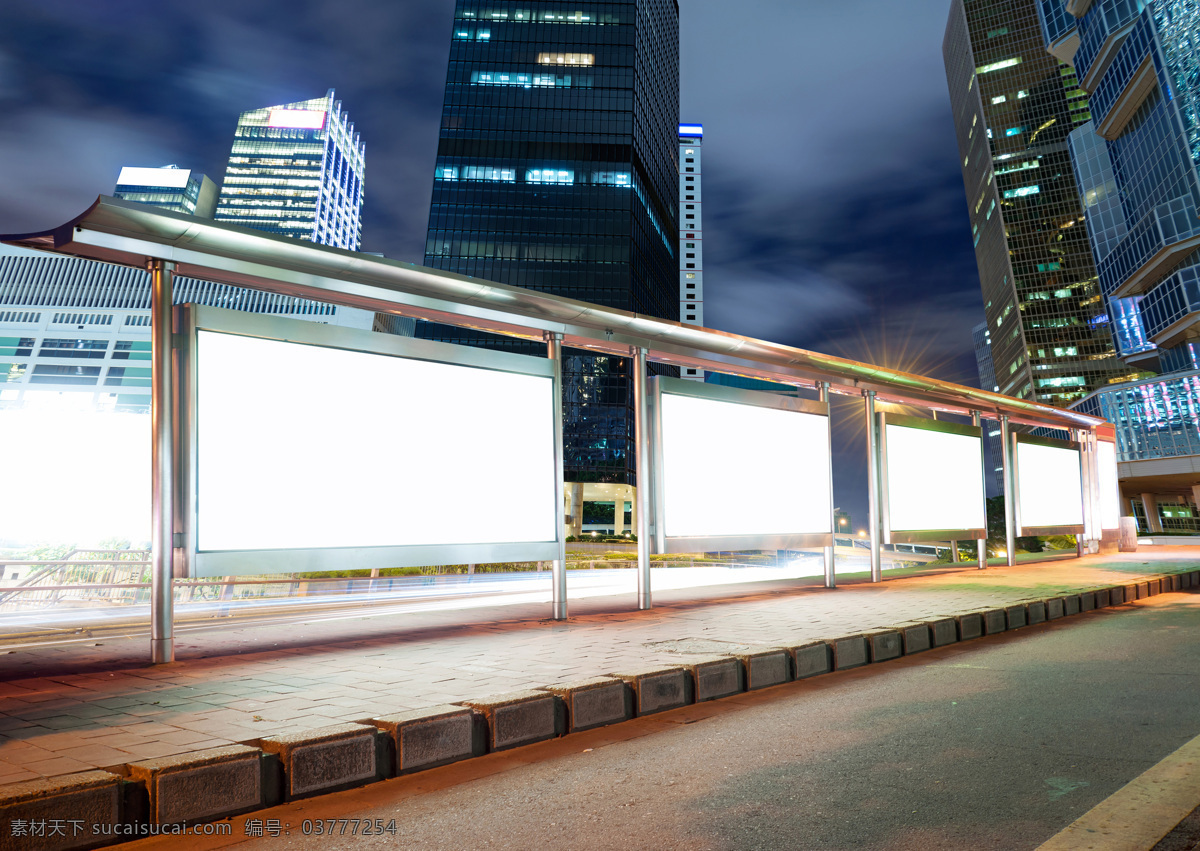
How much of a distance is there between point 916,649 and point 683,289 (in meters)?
158

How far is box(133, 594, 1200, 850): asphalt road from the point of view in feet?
10.1

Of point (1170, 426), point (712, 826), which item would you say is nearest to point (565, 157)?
point (1170, 426)

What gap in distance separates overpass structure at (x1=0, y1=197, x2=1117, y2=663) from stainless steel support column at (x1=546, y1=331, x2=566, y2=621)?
0.03 m

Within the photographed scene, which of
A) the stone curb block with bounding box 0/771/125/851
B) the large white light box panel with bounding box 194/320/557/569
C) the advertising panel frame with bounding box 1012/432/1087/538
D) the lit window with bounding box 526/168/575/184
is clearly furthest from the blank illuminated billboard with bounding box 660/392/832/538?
the lit window with bounding box 526/168/575/184

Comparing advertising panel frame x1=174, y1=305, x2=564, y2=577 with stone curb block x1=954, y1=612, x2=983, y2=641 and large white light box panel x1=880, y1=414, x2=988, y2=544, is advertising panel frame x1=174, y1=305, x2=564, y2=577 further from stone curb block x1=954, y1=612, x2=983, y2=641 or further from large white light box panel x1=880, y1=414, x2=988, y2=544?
large white light box panel x1=880, y1=414, x2=988, y2=544

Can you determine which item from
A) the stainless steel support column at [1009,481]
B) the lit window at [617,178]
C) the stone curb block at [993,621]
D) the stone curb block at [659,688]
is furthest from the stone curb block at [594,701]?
the lit window at [617,178]

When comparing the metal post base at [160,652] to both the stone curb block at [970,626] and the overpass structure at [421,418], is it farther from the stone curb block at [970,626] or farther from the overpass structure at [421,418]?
the stone curb block at [970,626]

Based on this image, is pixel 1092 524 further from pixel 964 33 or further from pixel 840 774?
pixel 964 33

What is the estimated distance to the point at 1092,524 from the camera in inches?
856

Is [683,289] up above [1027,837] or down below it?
above

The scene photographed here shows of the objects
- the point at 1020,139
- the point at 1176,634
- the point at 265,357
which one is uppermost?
Result: the point at 1020,139

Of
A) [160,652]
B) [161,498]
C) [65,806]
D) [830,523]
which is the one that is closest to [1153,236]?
[830,523]

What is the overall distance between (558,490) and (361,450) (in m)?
2.51

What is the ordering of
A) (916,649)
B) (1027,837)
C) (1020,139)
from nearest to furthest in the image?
(1027,837) < (916,649) < (1020,139)
